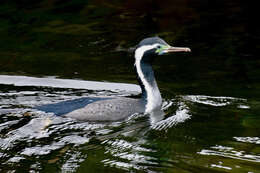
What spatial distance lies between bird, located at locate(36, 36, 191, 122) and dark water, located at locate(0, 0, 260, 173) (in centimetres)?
20

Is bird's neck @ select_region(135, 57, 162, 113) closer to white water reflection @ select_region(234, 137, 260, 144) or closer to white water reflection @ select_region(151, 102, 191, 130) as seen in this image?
white water reflection @ select_region(151, 102, 191, 130)

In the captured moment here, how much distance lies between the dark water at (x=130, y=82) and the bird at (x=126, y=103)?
0.66ft

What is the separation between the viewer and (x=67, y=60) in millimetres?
13266

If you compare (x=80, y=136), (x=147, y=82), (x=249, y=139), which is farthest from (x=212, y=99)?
(x=80, y=136)

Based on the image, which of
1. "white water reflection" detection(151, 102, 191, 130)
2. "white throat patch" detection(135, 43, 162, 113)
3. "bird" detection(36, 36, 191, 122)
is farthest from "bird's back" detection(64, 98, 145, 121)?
"white water reflection" detection(151, 102, 191, 130)

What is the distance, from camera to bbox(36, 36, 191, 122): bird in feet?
30.4

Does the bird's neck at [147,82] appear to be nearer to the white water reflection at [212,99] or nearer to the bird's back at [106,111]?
the bird's back at [106,111]

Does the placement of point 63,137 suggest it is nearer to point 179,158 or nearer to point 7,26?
point 179,158

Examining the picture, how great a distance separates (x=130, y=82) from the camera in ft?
38.4

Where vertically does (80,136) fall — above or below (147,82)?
below

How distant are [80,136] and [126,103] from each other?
50.9 inches

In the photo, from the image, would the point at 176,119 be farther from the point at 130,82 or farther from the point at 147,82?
the point at 130,82

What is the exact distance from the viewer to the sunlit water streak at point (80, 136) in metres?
Result: 7.60

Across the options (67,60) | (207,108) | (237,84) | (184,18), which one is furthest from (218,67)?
(184,18)
